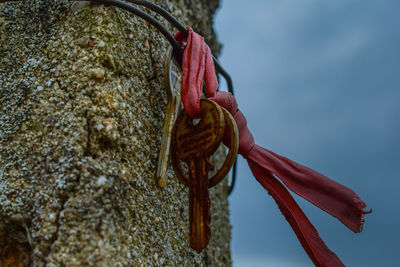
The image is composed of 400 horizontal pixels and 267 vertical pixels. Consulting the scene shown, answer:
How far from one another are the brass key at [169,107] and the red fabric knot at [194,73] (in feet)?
0.20

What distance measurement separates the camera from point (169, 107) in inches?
41.7

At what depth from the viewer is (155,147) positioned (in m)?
1.06

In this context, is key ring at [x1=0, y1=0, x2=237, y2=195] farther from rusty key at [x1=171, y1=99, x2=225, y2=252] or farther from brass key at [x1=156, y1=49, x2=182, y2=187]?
rusty key at [x1=171, y1=99, x2=225, y2=252]

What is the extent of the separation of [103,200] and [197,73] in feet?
1.43

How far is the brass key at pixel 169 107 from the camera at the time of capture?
1011mm

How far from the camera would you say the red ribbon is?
0.99 metres

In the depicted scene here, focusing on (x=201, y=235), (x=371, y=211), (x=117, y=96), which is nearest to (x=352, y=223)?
(x=371, y=211)

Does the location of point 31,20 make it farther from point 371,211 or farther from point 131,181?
point 371,211

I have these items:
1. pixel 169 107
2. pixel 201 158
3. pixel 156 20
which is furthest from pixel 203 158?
pixel 156 20

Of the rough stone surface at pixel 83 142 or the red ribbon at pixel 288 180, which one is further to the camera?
the red ribbon at pixel 288 180

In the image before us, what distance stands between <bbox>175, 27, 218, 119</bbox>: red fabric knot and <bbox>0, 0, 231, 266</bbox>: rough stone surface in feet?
0.43

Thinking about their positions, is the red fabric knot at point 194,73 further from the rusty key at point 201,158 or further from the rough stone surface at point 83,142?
the rough stone surface at point 83,142

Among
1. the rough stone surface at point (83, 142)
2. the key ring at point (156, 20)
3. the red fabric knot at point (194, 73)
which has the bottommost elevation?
the rough stone surface at point (83, 142)

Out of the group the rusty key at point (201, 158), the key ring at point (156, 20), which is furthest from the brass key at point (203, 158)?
the key ring at point (156, 20)
